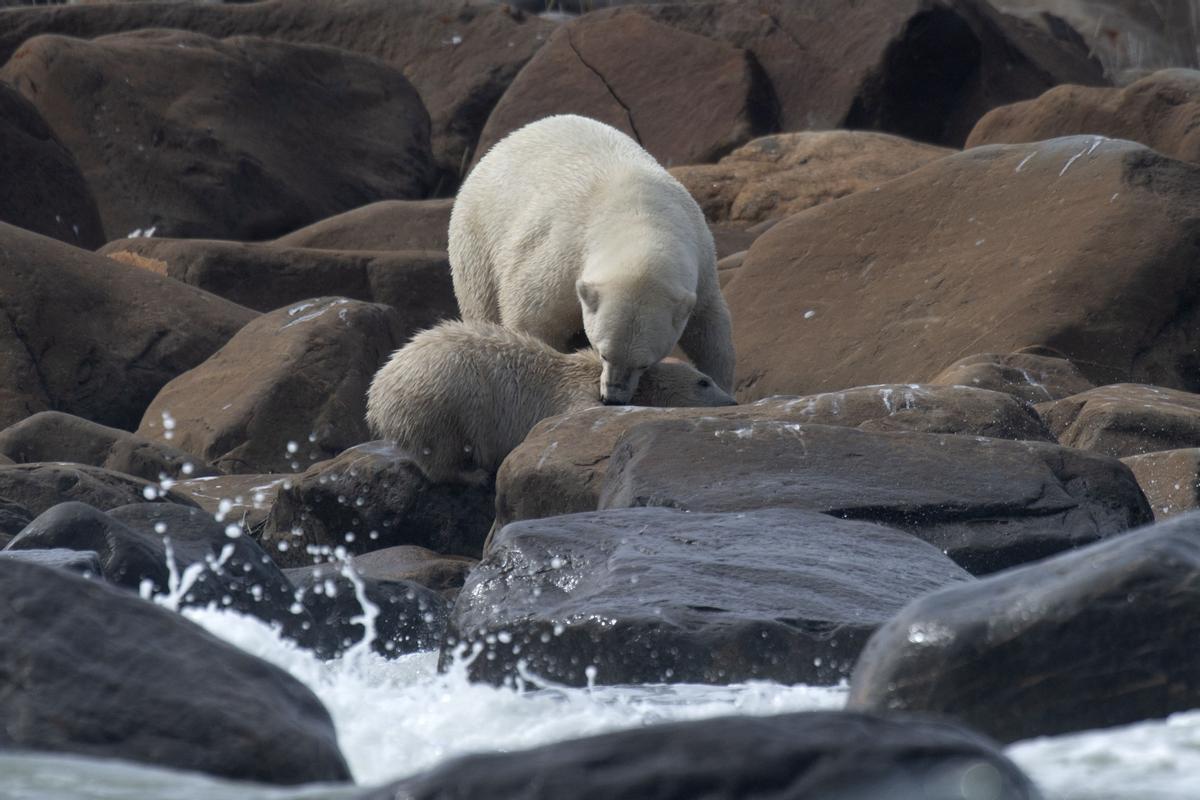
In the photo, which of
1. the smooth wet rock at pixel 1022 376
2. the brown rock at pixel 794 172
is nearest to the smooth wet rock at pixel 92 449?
the smooth wet rock at pixel 1022 376

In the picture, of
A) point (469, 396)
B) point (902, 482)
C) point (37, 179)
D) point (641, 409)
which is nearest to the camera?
point (902, 482)

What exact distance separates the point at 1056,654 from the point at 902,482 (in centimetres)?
242

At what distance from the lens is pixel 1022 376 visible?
771 centimetres

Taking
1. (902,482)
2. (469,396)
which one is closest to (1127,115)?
(469,396)

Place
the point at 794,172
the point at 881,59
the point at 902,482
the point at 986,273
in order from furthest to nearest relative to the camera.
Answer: the point at 881,59 → the point at 794,172 → the point at 986,273 → the point at 902,482

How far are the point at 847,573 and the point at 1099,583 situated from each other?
150 centimetres

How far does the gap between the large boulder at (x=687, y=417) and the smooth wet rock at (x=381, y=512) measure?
825mm

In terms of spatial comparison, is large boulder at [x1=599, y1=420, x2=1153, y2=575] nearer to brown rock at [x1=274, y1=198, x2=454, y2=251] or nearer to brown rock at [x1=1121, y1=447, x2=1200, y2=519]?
brown rock at [x1=1121, y1=447, x2=1200, y2=519]

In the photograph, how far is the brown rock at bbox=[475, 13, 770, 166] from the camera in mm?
16094

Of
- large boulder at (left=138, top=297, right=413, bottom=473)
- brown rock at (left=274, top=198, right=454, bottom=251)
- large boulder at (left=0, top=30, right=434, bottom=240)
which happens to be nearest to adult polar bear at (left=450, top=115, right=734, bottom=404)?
large boulder at (left=138, top=297, right=413, bottom=473)

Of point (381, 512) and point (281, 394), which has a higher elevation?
point (381, 512)

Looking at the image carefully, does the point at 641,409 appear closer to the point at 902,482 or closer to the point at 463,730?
the point at 902,482

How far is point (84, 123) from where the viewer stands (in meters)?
15.5

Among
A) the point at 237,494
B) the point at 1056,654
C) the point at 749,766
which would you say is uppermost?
the point at 749,766
